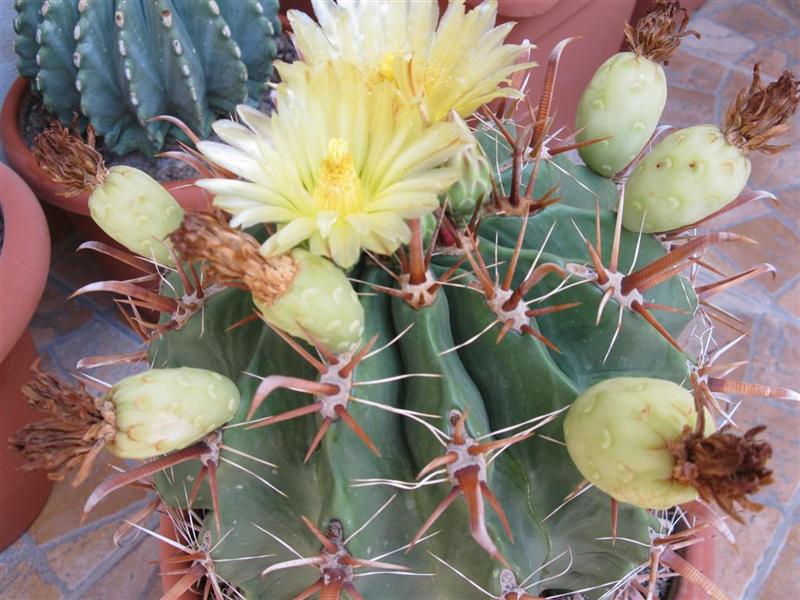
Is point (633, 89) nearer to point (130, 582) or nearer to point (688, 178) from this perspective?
point (688, 178)

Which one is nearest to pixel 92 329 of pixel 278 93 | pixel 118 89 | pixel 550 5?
pixel 118 89

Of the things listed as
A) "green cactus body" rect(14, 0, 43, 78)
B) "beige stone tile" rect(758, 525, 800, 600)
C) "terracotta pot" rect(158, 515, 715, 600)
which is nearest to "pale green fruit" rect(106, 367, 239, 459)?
"terracotta pot" rect(158, 515, 715, 600)

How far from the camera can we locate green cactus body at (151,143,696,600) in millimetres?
482

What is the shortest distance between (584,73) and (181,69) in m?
0.80

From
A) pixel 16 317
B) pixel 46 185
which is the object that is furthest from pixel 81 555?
pixel 46 185

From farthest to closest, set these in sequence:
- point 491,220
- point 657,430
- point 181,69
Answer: point 181,69, point 491,220, point 657,430

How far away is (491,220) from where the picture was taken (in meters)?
0.58

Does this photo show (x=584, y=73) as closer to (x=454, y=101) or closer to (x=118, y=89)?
(x=118, y=89)

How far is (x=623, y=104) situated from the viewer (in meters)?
0.58

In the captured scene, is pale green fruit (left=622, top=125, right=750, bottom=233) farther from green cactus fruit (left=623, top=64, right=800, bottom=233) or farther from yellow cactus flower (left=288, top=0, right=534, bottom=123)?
yellow cactus flower (left=288, top=0, right=534, bottom=123)

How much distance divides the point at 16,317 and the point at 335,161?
0.61 metres

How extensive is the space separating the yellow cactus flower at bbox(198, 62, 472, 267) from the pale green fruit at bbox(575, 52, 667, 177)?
0.19 meters

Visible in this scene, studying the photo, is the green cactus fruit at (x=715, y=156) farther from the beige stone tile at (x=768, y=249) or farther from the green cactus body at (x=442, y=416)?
the beige stone tile at (x=768, y=249)

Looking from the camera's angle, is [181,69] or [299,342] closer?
[299,342]
